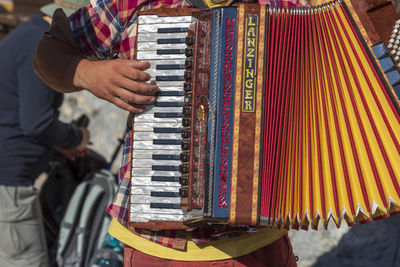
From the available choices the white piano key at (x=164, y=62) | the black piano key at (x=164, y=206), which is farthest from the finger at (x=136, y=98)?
the black piano key at (x=164, y=206)

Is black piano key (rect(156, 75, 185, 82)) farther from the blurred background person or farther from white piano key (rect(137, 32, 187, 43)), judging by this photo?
the blurred background person

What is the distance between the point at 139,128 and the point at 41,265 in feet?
5.90

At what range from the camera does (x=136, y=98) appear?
1697mm

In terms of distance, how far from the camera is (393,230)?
305 centimetres

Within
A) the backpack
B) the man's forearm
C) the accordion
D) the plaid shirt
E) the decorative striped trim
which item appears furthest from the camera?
the backpack

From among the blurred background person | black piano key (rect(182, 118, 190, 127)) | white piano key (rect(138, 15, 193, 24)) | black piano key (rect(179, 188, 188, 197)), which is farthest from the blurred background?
black piano key (rect(179, 188, 188, 197))

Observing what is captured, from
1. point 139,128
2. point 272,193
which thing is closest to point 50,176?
point 139,128

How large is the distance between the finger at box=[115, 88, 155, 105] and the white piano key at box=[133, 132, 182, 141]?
10 cm

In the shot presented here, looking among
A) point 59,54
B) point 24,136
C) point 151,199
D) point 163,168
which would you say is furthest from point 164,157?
point 24,136

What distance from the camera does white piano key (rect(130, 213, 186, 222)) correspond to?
170cm

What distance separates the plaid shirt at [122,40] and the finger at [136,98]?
0.16 meters

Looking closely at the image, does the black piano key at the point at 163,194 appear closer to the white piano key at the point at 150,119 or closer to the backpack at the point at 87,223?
the white piano key at the point at 150,119

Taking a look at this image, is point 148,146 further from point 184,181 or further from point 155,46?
point 155,46

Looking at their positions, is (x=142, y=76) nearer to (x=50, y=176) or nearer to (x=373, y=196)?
(x=373, y=196)
